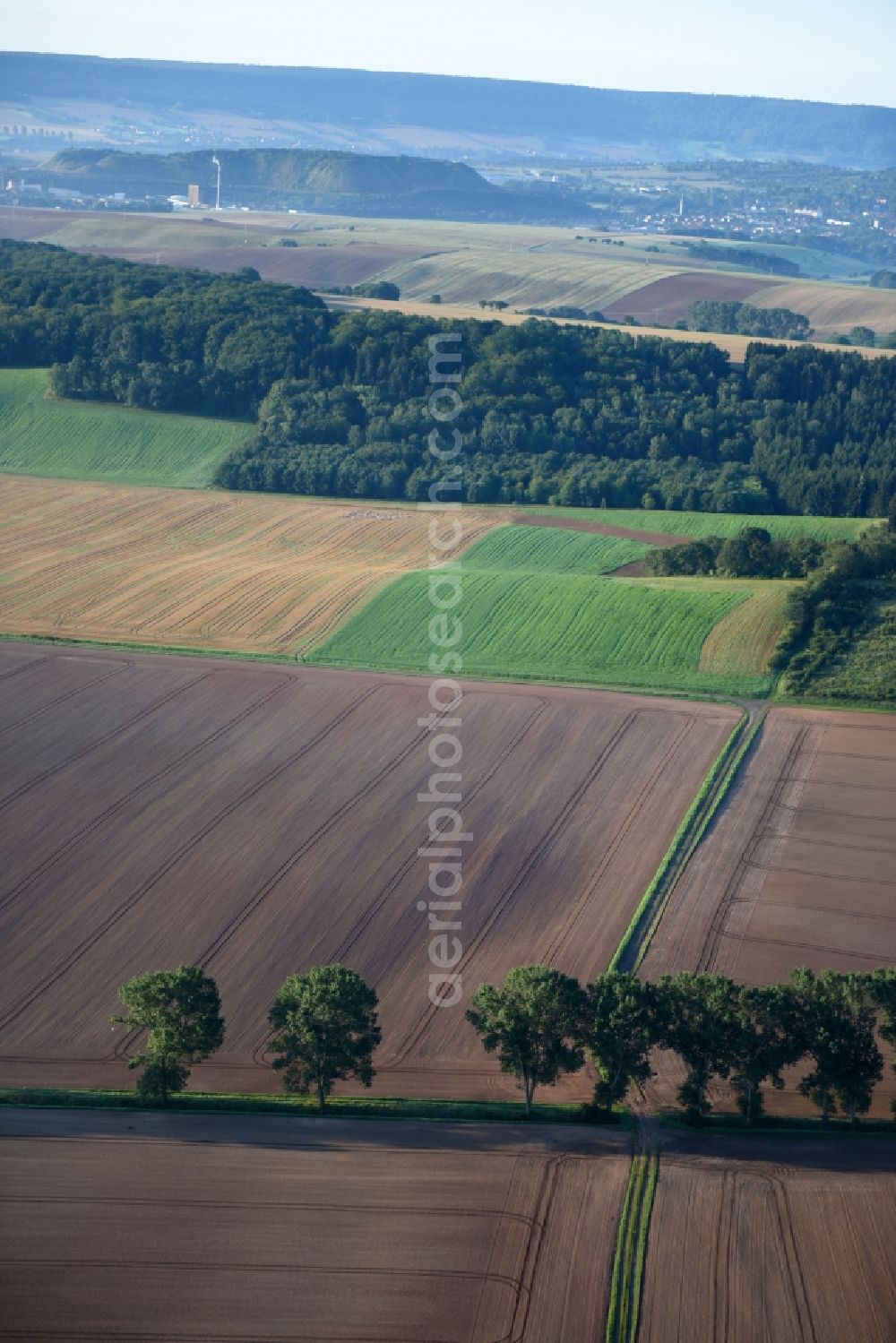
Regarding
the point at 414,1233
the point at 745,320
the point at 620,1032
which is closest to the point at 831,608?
the point at 620,1032

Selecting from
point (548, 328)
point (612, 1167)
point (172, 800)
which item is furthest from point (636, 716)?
point (548, 328)

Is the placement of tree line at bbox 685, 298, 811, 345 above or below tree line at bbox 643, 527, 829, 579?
above

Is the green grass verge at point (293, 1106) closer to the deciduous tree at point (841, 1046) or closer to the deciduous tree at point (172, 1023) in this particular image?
the deciduous tree at point (172, 1023)

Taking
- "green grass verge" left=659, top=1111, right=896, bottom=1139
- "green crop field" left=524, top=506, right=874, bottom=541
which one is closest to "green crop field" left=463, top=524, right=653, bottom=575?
"green crop field" left=524, top=506, right=874, bottom=541

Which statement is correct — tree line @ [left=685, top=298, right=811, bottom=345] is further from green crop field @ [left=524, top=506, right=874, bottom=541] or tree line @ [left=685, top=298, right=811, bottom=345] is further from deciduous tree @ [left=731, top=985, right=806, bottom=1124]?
deciduous tree @ [left=731, top=985, right=806, bottom=1124]

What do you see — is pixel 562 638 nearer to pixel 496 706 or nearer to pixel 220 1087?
pixel 496 706

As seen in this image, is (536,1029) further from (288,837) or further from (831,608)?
(831,608)

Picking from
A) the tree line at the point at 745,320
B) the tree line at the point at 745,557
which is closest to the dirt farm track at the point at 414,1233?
the tree line at the point at 745,557

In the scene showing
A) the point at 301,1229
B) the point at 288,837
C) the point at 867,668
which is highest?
the point at 867,668
